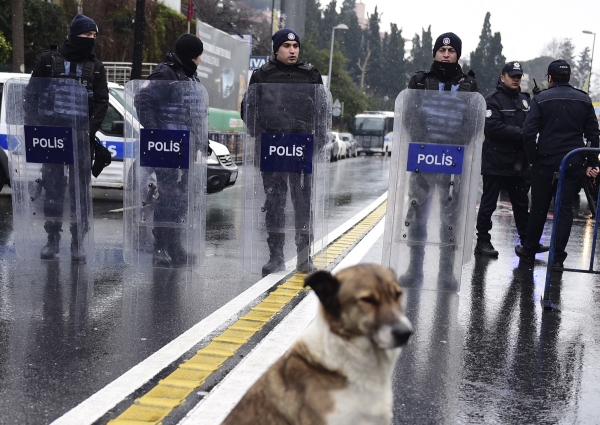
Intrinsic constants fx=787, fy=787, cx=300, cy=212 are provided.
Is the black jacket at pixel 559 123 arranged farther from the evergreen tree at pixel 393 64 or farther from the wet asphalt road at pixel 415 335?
the evergreen tree at pixel 393 64

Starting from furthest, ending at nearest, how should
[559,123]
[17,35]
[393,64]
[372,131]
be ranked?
1. [393,64]
2. [372,131]
3. [17,35]
4. [559,123]

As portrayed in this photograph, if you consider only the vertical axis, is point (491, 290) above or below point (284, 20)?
below

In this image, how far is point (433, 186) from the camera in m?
6.97

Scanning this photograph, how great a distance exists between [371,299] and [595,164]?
19.5 ft

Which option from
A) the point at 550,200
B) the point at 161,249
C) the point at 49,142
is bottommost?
the point at 161,249

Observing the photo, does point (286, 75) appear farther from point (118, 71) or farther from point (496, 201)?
point (118, 71)

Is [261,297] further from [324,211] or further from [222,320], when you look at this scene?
[324,211]

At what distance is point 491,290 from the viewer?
7305 mm

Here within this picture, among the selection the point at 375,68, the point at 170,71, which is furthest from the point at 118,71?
the point at 375,68

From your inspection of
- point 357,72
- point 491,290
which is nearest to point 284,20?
point 491,290

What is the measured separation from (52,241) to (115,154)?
215 inches

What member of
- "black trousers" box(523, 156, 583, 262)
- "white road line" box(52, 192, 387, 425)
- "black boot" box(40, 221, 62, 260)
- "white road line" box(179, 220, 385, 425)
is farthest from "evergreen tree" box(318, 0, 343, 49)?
"white road line" box(179, 220, 385, 425)

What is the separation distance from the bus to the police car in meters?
46.6

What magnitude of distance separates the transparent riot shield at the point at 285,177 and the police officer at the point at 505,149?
2.42 meters
